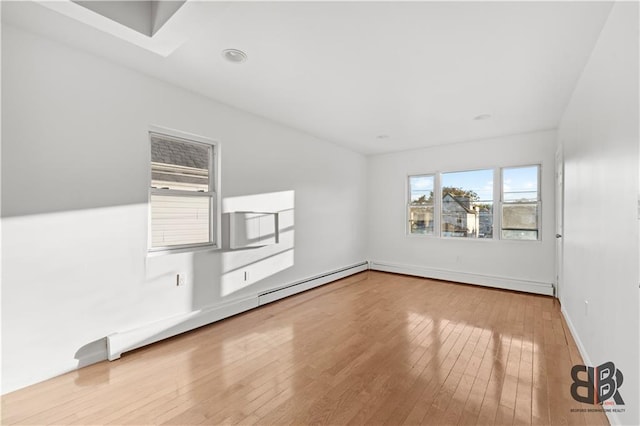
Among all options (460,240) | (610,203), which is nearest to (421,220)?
(460,240)

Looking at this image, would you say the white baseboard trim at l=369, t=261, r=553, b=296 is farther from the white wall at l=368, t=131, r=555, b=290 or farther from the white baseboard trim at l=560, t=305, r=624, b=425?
the white baseboard trim at l=560, t=305, r=624, b=425

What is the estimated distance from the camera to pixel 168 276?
2.93 meters

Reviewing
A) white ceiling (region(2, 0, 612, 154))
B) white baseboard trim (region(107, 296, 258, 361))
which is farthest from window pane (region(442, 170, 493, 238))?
white baseboard trim (region(107, 296, 258, 361))

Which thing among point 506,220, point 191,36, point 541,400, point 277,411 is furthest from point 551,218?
point 191,36

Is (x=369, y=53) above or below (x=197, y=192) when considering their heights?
above

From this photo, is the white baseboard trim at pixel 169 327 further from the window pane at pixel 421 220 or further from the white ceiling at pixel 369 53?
the window pane at pixel 421 220

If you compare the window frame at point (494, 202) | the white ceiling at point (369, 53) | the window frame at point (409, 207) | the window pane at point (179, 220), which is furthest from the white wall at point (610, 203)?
the window pane at point (179, 220)

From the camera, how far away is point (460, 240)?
17.5 feet

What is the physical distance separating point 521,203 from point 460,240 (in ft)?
3.79

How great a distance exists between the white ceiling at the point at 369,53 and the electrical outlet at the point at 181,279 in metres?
2.02

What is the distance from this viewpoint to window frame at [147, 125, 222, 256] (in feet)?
9.41

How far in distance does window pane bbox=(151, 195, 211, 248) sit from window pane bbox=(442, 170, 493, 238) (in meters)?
4.37

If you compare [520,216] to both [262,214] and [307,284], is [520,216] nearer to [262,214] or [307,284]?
[307,284]

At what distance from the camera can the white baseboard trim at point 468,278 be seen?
4519 millimetres
